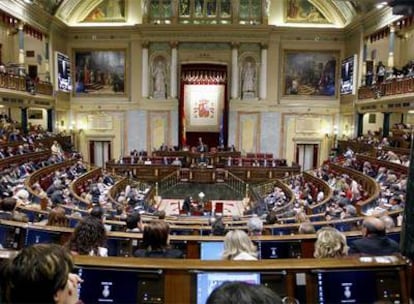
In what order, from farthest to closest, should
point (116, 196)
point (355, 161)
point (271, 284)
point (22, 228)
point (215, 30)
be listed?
point (215, 30) < point (355, 161) < point (116, 196) < point (22, 228) < point (271, 284)

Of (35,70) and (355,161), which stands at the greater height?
(35,70)

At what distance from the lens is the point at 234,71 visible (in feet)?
82.0

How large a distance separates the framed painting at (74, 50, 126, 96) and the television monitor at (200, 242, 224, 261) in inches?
887

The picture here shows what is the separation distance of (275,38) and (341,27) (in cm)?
378

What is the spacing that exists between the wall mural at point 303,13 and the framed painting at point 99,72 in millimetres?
9979

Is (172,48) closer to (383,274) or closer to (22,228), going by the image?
(22,228)

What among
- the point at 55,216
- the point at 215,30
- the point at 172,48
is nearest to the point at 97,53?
the point at 172,48

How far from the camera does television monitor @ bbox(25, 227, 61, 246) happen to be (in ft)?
14.7

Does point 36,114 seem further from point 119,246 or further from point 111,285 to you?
point 111,285

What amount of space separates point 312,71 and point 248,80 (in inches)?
146

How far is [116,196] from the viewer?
50.8ft

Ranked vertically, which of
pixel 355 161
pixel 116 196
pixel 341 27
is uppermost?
pixel 341 27

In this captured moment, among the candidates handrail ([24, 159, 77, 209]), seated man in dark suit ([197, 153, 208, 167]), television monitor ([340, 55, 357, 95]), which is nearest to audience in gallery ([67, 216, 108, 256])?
handrail ([24, 159, 77, 209])

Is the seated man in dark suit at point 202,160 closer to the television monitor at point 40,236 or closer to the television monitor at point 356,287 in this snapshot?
the television monitor at point 40,236
